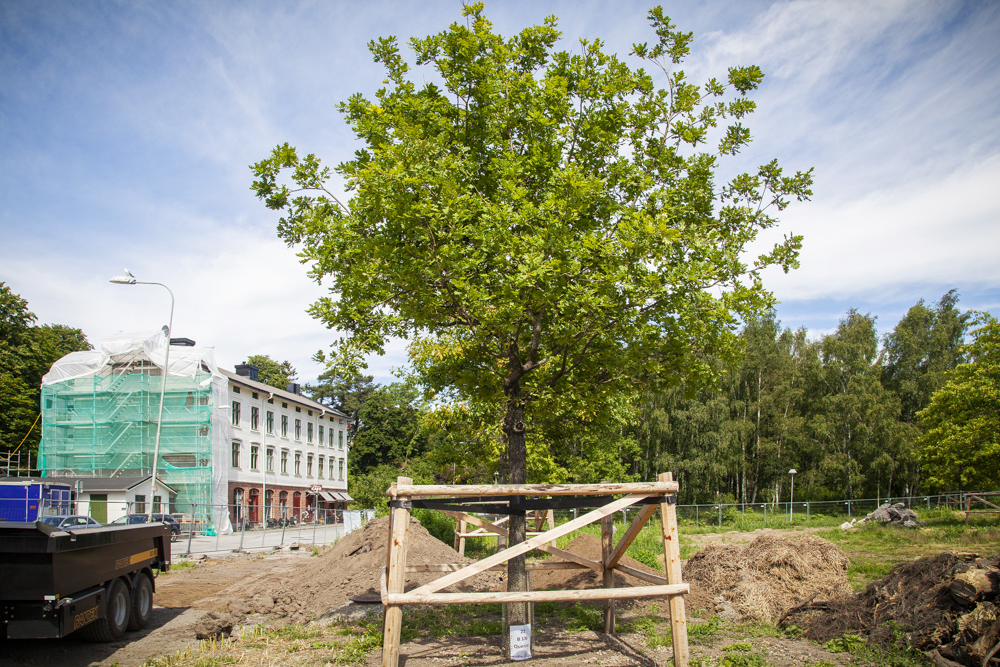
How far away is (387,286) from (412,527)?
10.8 metres

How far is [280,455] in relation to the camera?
50.0m

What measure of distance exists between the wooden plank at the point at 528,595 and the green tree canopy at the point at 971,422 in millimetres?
30590

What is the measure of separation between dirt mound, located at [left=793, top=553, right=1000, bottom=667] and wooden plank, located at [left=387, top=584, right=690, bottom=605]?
2.74 m

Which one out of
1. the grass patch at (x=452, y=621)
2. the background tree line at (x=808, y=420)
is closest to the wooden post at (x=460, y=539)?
the grass patch at (x=452, y=621)

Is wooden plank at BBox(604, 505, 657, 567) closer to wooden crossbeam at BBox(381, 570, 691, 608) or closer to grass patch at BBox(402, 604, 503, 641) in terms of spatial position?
wooden crossbeam at BBox(381, 570, 691, 608)

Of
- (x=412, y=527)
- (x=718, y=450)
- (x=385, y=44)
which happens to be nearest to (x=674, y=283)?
(x=385, y=44)

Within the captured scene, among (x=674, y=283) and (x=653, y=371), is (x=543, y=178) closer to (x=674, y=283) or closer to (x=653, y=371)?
(x=674, y=283)

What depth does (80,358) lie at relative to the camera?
41125 millimetres

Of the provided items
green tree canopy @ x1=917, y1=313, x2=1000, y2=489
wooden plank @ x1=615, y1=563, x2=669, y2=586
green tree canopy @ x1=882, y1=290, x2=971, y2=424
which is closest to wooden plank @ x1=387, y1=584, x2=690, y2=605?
wooden plank @ x1=615, y1=563, x2=669, y2=586

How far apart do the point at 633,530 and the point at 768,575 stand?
189 inches

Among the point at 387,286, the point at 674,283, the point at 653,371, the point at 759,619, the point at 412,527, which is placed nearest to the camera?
the point at 674,283

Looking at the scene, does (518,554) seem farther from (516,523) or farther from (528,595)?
(516,523)

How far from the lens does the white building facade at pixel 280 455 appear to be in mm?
43562

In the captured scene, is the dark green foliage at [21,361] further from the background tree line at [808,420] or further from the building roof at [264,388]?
the background tree line at [808,420]
